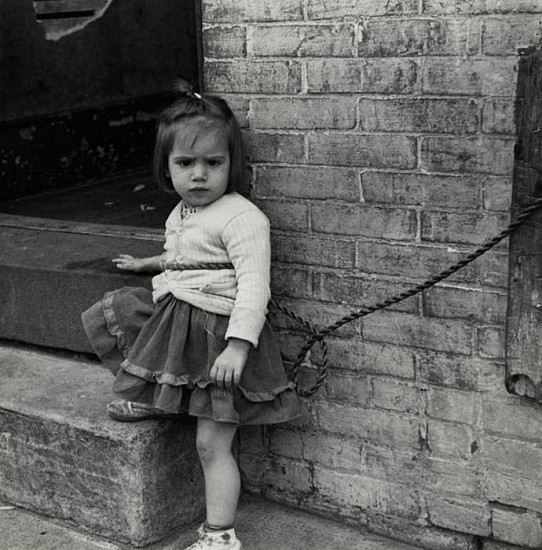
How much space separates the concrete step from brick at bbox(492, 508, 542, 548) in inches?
57.0

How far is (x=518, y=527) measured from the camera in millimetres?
3008

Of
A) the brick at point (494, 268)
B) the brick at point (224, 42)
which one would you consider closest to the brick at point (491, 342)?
the brick at point (494, 268)

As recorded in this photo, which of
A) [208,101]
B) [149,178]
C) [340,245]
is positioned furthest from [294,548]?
[149,178]

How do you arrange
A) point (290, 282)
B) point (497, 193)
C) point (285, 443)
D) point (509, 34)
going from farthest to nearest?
point (285, 443)
point (290, 282)
point (497, 193)
point (509, 34)

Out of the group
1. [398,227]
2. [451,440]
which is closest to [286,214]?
[398,227]

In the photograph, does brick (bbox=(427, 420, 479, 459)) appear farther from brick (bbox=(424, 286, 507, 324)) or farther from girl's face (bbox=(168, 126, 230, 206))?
girl's face (bbox=(168, 126, 230, 206))

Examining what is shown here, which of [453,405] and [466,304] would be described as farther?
[453,405]

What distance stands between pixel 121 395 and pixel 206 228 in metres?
0.61

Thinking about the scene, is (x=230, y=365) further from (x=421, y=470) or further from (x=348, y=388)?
(x=421, y=470)

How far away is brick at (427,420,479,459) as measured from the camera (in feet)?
9.93

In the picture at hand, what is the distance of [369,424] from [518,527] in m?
0.56

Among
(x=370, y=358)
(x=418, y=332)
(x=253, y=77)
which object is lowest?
(x=370, y=358)

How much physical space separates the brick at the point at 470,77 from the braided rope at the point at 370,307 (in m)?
0.34

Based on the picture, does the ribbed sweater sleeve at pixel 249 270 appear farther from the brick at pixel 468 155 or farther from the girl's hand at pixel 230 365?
the brick at pixel 468 155
